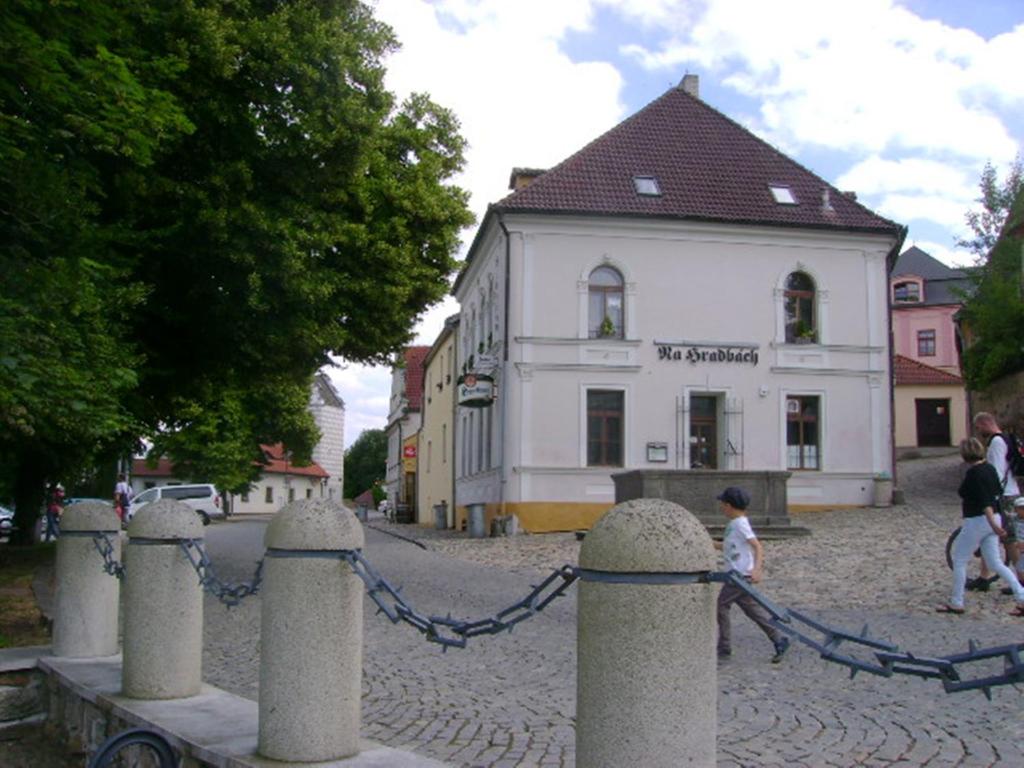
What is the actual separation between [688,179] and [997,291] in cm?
1127

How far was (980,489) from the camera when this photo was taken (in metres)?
10.5

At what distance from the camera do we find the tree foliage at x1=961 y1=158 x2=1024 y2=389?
3222cm

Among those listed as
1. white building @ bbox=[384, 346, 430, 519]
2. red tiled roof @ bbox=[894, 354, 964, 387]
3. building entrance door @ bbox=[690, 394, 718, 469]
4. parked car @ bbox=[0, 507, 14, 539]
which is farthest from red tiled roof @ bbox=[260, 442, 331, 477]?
building entrance door @ bbox=[690, 394, 718, 469]

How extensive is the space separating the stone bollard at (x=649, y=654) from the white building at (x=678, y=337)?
22903mm

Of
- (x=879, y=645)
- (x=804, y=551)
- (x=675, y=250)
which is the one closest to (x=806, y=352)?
(x=675, y=250)

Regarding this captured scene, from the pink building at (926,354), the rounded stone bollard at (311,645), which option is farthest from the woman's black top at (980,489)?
the pink building at (926,354)

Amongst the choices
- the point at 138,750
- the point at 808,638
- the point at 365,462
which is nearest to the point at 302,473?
the point at 365,462

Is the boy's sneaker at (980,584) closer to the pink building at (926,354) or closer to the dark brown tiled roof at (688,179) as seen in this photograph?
the dark brown tiled roof at (688,179)

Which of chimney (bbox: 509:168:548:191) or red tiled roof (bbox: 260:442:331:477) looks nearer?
chimney (bbox: 509:168:548:191)

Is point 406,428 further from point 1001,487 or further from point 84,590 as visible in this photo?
point 84,590

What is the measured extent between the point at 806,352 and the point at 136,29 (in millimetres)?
20175

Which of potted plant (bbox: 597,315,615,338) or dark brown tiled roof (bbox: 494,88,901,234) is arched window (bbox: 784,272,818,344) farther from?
potted plant (bbox: 597,315,615,338)

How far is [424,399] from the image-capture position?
50406mm

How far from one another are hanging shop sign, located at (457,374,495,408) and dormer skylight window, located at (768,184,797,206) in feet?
30.5
